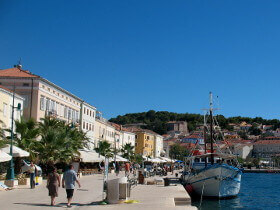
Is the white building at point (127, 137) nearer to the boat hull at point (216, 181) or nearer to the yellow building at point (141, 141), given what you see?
the yellow building at point (141, 141)

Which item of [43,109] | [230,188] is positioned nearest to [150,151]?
[43,109]

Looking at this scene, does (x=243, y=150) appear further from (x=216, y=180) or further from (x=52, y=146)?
(x=52, y=146)

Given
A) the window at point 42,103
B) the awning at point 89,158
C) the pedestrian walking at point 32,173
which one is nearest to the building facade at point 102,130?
the window at point 42,103

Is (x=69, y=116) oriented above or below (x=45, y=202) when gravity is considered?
above

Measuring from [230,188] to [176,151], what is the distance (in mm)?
108604

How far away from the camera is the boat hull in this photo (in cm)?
3347

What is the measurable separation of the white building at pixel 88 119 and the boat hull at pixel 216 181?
30.8 metres

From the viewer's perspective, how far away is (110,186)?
17.9 metres

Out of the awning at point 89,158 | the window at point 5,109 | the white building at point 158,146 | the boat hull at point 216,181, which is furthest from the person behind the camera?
the white building at point 158,146

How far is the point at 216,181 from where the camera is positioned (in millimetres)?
33625

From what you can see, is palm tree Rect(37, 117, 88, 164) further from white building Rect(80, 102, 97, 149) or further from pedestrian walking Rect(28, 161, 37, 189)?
white building Rect(80, 102, 97, 149)

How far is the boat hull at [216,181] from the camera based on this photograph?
3347cm

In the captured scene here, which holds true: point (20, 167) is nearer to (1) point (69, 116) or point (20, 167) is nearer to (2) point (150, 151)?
(1) point (69, 116)

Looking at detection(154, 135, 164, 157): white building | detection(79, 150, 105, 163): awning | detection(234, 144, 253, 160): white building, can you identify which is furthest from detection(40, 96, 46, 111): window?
detection(234, 144, 253, 160): white building
